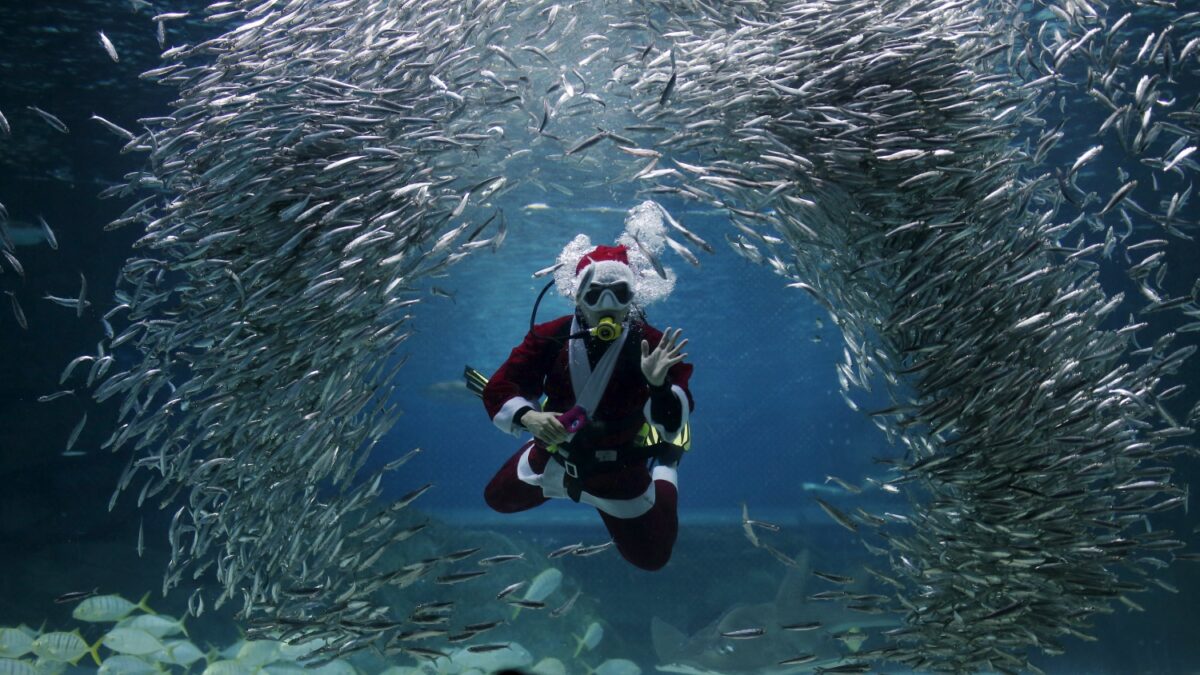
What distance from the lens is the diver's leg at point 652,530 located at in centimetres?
543

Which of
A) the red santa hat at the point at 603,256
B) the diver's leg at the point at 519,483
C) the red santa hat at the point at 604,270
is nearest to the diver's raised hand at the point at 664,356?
the red santa hat at the point at 604,270

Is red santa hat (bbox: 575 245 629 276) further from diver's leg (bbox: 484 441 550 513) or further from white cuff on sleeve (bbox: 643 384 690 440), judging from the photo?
diver's leg (bbox: 484 441 550 513)

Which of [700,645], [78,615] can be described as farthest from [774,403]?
[78,615]

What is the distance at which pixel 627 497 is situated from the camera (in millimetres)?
5285

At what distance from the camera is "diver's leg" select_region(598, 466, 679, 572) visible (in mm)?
5434

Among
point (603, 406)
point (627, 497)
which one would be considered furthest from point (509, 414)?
point (627, 497)

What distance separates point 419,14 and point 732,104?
2.97 metres

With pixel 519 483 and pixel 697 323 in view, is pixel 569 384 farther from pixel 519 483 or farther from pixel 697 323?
pixel 697 323

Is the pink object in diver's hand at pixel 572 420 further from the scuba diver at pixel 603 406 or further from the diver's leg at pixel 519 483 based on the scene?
the diver's leg at pixel 519 483

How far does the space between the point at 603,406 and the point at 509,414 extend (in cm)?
69

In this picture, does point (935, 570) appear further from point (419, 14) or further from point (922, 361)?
point (419, 14)

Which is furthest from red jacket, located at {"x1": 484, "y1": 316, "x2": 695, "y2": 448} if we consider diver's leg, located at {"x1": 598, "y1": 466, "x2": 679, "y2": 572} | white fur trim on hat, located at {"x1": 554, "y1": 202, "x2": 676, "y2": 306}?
diver's leg, located at {"x1": 598, "y1": 466, "x2": 679, "y2": 572}

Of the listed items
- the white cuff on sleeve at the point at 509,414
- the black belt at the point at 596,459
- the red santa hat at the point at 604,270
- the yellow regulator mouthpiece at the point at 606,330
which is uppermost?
the red santa hat at the point at 604,270

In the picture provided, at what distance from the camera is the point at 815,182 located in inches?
219
